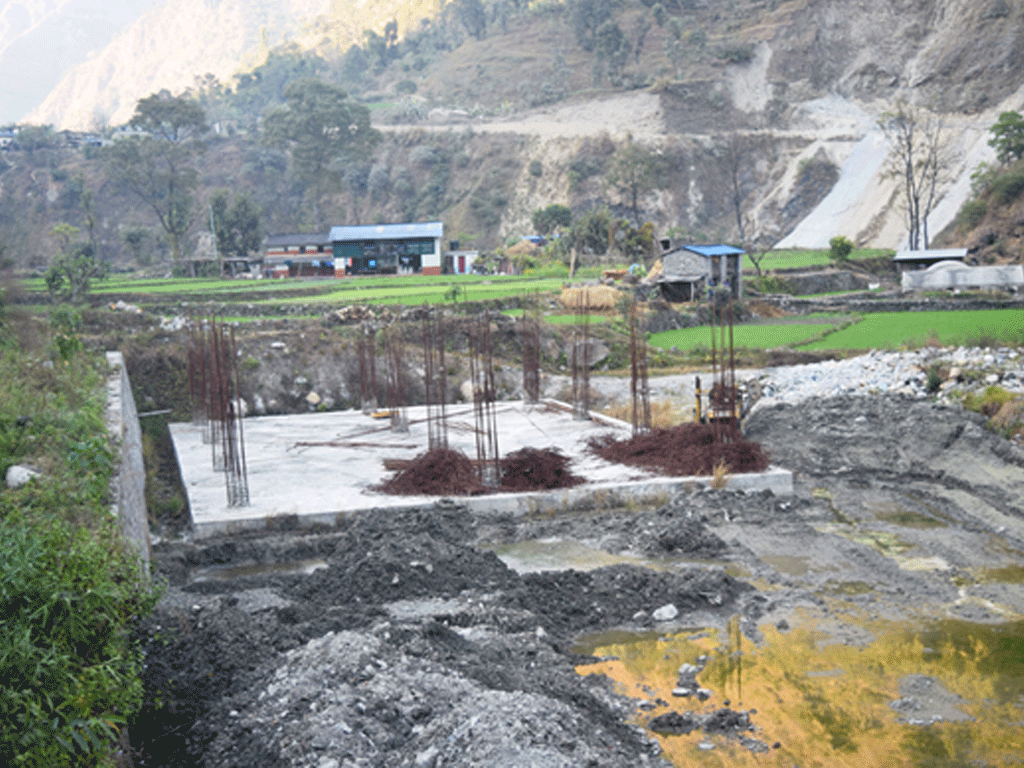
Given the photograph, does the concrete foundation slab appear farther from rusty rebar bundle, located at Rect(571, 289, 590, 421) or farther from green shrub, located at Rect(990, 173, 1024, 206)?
green shrub, located at Rect(990, 173, 1024, 206)

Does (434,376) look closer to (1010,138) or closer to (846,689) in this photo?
(846,689)

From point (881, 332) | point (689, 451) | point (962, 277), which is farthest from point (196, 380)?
point (962, 277)

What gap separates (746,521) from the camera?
12422 mm

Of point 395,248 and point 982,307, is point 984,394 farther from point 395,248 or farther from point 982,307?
point 395,248

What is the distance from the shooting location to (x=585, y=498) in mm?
13305

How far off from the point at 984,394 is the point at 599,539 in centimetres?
874

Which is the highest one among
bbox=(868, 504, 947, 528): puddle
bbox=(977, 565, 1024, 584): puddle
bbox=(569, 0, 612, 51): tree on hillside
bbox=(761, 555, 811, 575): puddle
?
bbox=(569, 0, 612, 51): tree on hillside

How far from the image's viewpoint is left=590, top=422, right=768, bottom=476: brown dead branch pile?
1391 cm

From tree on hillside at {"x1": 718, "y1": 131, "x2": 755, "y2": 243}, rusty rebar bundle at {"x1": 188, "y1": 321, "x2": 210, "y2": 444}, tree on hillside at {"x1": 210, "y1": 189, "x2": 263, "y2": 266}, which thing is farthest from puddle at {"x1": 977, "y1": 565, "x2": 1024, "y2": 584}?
tree on hillside at {"x1": 718, "y1": 131, "x2": 755, "y2": 243}

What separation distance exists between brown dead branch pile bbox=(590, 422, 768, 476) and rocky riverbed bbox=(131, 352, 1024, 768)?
982 mm

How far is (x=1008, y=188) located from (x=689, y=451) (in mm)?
40466

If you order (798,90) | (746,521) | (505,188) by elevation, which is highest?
(798,90)

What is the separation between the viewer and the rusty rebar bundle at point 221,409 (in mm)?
12891

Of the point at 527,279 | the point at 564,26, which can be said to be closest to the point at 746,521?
the point at 527,279
